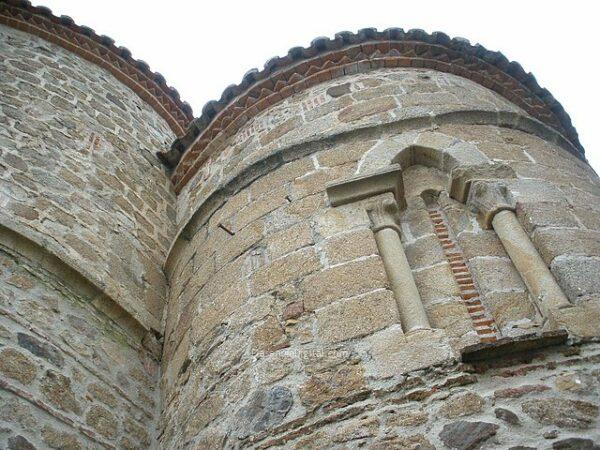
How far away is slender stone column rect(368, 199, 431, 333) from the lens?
3.00 m

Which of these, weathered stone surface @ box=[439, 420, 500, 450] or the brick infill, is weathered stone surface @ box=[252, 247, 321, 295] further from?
weathered stone surface @ box=[439, 420, 500, 450]

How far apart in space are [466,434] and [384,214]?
1547 millimetres

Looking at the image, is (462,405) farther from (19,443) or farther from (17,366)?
(17,366)

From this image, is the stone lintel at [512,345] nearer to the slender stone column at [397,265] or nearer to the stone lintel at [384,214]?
the slender stone column at [397,265]

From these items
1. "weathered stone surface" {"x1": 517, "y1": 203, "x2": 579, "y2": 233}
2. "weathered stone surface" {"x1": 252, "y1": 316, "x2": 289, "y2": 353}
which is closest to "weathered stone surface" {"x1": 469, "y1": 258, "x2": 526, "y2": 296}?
"weathered stone surface" {"x1": 517, "y1": 203, "x2": 579, "y2": 233}

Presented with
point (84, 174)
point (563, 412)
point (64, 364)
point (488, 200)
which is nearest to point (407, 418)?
point (563, 412)

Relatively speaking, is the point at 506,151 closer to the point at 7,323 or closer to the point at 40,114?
the point at 7,323

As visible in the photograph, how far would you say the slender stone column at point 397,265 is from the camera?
3.00 m

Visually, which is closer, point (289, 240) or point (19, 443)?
point (19, 443)

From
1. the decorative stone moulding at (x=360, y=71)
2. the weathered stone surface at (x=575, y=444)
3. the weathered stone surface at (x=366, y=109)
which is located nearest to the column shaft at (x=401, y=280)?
the weathered stone surface at (x=575, y=444)

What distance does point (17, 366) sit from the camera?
128 inches

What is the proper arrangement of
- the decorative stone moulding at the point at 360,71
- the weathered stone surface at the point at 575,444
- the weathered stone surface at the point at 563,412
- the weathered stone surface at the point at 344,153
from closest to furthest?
1. the weathered stone surface at the point at 575,444
2. the weathered stone surface at the point at 563,412
3. the weathered stone surface at the point at 344,153
4. the decorative stone moulding at the point at 360,71

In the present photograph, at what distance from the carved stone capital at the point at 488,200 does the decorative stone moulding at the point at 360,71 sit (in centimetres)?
205

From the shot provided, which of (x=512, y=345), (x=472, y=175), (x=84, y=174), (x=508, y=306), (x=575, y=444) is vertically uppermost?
(x=84, y=174)
